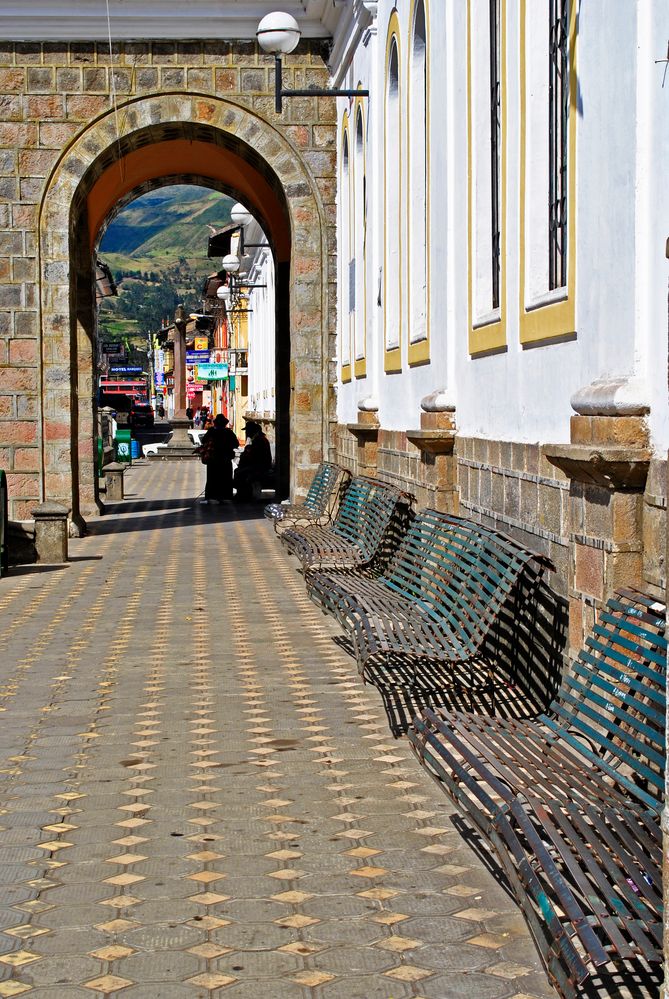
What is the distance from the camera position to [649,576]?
5.37 meters

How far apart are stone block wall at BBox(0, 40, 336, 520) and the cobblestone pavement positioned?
27.3 ft

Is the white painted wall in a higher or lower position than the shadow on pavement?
higher

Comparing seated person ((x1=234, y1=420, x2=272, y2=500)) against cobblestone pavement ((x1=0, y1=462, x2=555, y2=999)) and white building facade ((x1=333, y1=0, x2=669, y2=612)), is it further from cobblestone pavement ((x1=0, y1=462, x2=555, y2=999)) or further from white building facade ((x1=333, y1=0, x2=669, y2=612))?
cobblestone pavement ((x1=0, y1=462, x2=555, y2=999))

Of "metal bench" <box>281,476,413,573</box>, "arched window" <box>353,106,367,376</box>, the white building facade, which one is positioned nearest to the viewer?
the white building facade

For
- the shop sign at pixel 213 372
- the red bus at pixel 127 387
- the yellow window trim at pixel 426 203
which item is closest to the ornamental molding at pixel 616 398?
the yellow window trim at pixel 426 203

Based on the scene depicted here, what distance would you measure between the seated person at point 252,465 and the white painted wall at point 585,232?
11.8 meters

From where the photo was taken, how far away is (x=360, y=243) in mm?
16953

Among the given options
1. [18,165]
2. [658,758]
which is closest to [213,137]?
[18,165]

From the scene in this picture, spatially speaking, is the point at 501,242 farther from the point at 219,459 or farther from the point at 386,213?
the point at 219,459

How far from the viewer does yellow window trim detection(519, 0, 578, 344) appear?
669 cm

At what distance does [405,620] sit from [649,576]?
242cm

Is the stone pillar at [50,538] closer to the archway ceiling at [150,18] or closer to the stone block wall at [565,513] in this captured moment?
the stone block wall at [565,513]

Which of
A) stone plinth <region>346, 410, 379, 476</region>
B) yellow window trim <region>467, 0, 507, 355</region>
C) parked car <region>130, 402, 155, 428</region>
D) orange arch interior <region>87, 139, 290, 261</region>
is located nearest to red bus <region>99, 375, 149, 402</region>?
parked car <region>130, 402, 155, 428</region>

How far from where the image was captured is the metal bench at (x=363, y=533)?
11.2 metres
